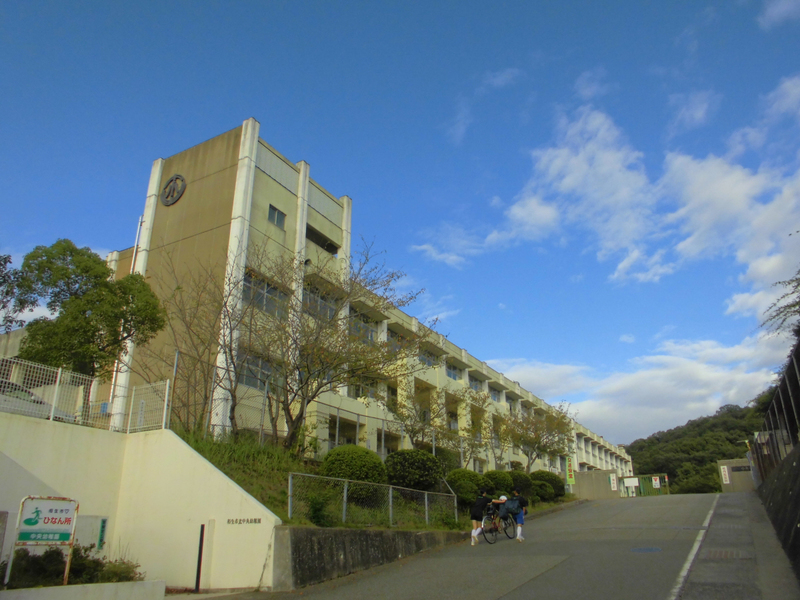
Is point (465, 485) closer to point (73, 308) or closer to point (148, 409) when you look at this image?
point (148, 409)

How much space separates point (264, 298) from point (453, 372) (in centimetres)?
2501

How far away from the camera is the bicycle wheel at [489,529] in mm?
16578

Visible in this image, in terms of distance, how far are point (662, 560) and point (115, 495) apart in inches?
463

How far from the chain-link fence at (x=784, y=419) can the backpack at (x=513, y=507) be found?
267 inches

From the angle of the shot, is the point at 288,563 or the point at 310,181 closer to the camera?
the point at 288,563

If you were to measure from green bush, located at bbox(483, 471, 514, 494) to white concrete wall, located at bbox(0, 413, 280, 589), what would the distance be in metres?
13.6

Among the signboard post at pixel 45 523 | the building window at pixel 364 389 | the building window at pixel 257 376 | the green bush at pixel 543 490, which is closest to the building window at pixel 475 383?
the green bush at pixel 543 490

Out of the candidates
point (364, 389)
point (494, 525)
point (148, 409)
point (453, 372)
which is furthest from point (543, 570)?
point (453, 372)

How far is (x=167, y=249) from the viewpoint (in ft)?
92.9

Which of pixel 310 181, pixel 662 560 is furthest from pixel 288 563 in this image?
pixel 310 181

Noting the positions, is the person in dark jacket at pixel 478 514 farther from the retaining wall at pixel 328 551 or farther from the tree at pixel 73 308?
the tree at pixel 73 308

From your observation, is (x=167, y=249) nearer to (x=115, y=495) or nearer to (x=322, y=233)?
(x=322, y=233)

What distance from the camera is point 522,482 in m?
27.3

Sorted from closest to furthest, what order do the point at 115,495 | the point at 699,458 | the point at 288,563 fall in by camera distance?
the point at 288,563 → the point at 115,495 → the point at 699,458
